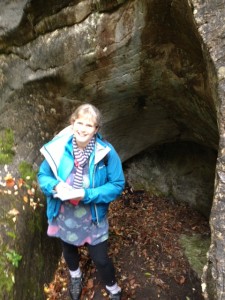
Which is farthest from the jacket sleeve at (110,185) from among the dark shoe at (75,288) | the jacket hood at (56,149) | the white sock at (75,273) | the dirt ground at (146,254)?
the dirt ground at (146,254)

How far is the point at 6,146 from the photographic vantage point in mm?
4059

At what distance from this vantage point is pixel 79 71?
410 cm

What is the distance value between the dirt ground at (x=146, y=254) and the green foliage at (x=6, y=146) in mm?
1637

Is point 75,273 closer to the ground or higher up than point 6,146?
closer to the ground

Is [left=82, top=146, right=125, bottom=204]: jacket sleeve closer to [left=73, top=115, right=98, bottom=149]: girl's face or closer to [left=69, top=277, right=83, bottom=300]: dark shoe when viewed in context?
[left=73, top=115, right=98, bottom=149]: girl's face

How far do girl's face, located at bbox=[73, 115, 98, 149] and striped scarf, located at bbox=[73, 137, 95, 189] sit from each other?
112 millimetres

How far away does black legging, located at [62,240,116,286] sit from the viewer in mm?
3408

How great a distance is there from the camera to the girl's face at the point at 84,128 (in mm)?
2846

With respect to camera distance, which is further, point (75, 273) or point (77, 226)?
point (75, 273)

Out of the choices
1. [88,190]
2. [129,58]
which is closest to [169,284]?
[88,190]

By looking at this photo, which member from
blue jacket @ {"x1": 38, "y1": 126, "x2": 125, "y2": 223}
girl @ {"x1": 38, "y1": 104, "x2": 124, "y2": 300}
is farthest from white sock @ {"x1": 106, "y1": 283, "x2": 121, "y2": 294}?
blue jacket @ {"x1": 38, "y1": 126, "x2": 125, "y2": 223}

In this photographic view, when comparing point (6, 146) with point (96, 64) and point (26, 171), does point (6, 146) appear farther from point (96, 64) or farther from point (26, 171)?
point (96, 64)

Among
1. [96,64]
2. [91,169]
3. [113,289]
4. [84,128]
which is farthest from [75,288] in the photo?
[96,64]

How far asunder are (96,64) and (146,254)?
2.86m
